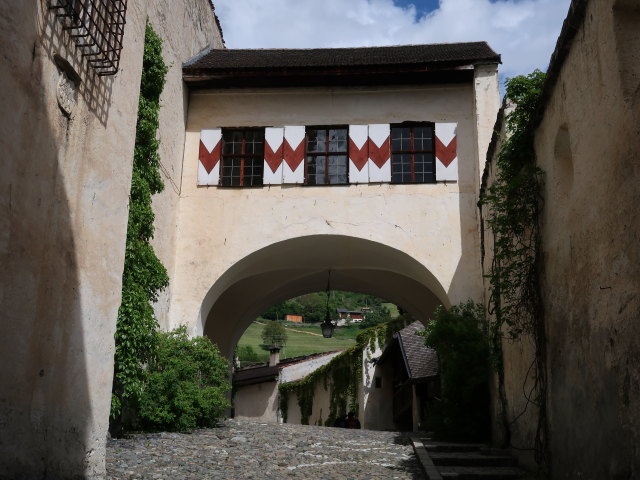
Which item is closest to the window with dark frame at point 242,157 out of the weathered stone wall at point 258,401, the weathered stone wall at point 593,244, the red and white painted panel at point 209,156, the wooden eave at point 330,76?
the red and white painted panel at point 209,156

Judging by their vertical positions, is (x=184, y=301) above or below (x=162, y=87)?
below

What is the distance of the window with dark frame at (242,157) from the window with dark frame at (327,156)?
1.01m

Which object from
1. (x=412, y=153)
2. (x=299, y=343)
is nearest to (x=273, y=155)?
(x=412, y=153)

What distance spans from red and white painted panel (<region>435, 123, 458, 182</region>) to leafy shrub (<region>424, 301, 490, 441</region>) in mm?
3003

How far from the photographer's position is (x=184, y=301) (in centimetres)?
1408

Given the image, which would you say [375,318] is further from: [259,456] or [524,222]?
[524,222]

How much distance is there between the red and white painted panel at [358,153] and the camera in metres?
14.5

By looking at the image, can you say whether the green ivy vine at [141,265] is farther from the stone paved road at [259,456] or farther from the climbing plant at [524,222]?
the climbing plant at [524,222]

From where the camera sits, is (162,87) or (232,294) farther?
(232,294)

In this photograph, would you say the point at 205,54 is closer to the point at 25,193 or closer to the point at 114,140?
the point at 114,140

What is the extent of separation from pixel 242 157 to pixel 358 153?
2383 millimetres

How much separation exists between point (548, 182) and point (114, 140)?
4676 mm

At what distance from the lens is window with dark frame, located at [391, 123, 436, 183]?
48.0 feet

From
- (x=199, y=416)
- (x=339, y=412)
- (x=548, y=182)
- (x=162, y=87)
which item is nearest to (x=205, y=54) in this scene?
(x=162, y=87)
